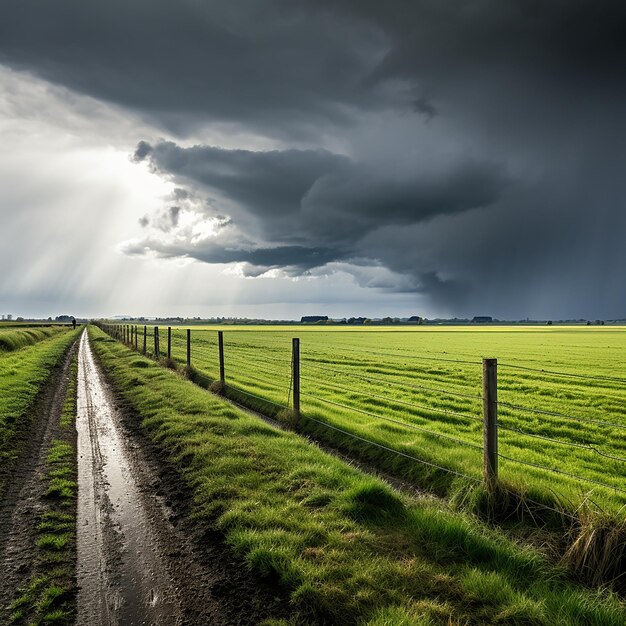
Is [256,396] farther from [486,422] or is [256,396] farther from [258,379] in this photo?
[486,422]

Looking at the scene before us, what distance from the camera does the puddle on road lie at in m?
4.68

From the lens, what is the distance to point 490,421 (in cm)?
706

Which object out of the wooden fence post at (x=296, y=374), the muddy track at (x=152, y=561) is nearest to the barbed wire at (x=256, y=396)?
the wooden fence post at (x=296, y=374)

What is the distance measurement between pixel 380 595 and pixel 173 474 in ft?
17.9

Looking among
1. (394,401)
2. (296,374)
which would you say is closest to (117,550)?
(296,374)

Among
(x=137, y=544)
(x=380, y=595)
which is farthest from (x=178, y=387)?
(x=380, y=595)

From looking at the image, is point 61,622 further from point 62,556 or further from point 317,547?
point 317,547

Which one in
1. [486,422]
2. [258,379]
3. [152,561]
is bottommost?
[152,561]

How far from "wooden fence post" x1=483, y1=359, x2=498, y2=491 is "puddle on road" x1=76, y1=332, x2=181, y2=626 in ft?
16.3

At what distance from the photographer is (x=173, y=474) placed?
8.86 meters

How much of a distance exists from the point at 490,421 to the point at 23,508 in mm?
7582

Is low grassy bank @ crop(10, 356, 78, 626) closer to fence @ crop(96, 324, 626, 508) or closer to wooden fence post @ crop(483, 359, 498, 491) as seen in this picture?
fence @ crop(96, 324, 626, 508)

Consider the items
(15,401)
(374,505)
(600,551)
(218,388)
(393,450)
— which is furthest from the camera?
(218,388)

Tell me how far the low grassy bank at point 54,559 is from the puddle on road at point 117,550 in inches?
4.4
